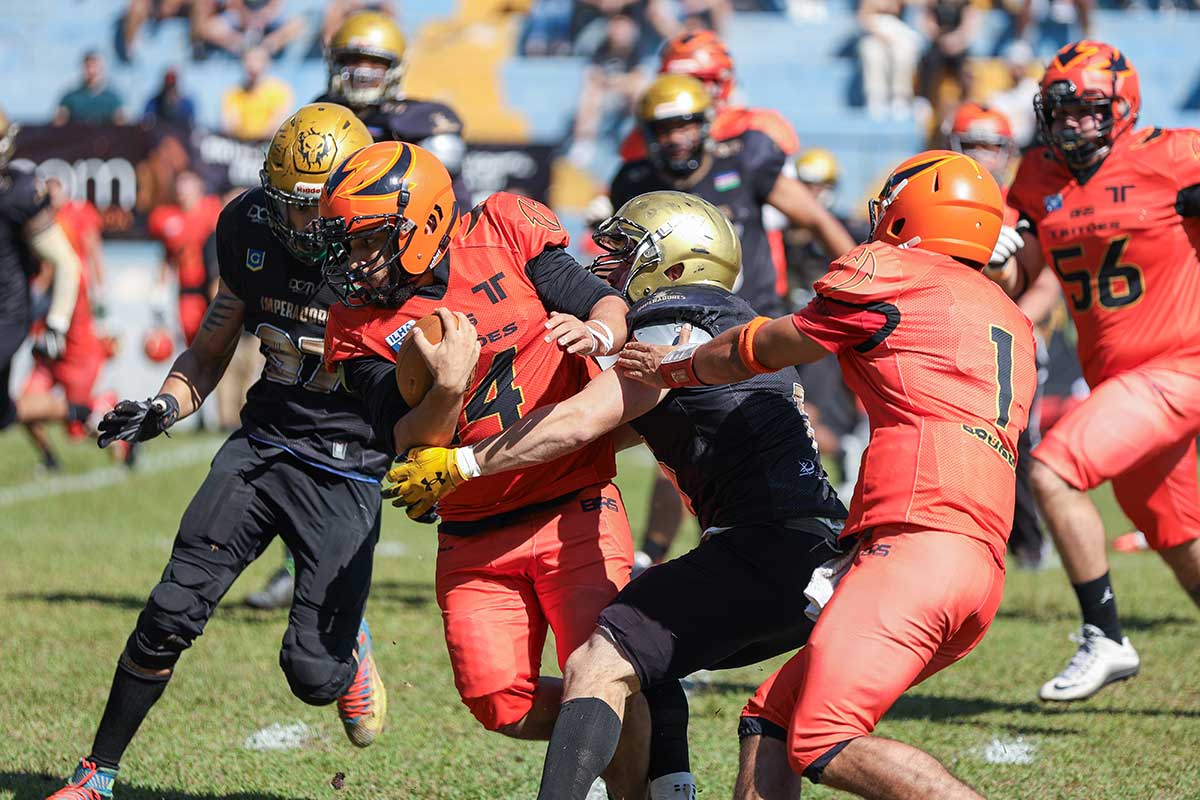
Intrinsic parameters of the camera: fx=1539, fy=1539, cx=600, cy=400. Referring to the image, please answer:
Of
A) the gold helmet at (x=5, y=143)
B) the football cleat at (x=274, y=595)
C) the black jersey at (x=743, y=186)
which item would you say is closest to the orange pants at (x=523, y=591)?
the black jersey at (x=743, y=186)

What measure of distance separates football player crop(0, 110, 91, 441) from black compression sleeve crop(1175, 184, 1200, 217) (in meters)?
5.11

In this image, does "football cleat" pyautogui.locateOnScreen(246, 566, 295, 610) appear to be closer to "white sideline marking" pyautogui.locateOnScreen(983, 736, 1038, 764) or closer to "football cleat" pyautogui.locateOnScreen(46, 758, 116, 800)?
"football cleat" pyautogui.locateOnScreen(46, 758, 116, 800)

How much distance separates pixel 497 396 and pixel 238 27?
14156mm

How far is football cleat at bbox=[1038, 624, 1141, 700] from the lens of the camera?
16.1 ft

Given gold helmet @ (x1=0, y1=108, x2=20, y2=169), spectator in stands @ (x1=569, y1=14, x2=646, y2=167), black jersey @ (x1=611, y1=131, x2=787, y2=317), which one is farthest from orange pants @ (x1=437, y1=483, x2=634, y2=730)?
spectator in stands @ (x1=569, y1=14, x2=646, y2=167)

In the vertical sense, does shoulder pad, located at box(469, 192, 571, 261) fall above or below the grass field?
above

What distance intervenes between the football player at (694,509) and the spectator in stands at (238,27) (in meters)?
13.9

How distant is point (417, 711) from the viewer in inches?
201

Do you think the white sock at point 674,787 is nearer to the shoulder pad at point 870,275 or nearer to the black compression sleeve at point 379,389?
the black compression sleeve at point 379,389

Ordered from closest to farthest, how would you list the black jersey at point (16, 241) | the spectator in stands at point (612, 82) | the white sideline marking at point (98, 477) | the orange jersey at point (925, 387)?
the orange jersey at point (925, 387), the black jersey at point (16, 241), the white sideline marking at point (98, 477), the spectator in stands at point (612, 82)

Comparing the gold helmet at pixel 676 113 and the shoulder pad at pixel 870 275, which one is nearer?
the shoulder pad at pixel 870 275

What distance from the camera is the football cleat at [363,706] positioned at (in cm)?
439

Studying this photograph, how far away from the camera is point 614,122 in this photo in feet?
49.2

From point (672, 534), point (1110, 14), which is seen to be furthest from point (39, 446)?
point (1110, 14)
